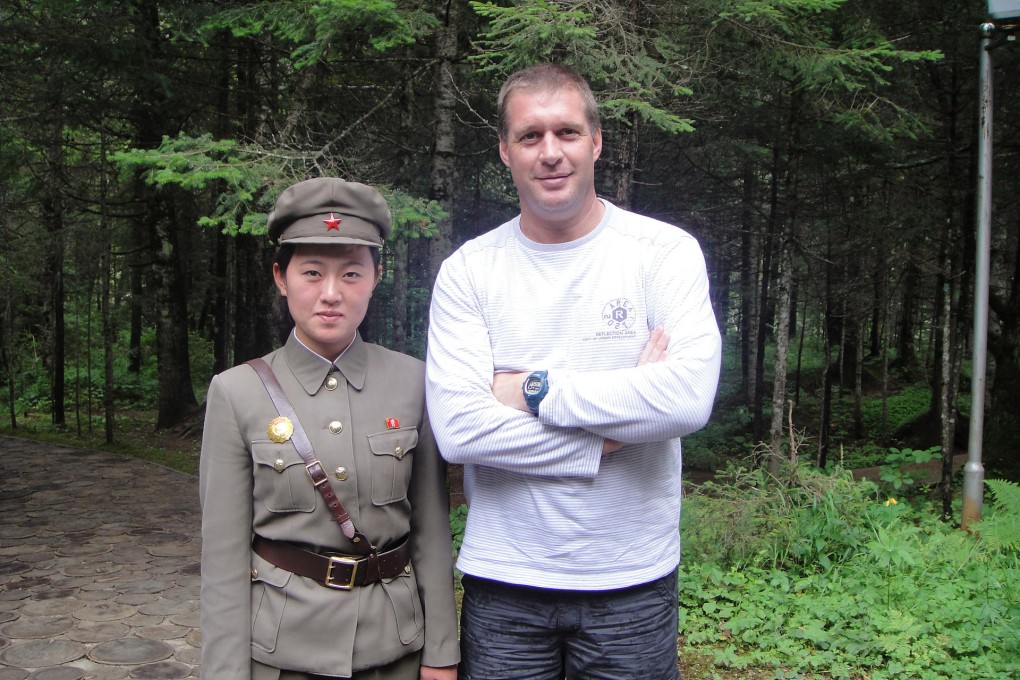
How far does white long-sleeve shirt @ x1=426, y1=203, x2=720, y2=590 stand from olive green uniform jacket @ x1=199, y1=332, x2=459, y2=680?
0.48 feet

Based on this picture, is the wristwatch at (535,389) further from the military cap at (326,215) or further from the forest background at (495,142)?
the forest background at (495,142)

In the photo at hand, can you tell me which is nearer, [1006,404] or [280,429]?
[280,429]

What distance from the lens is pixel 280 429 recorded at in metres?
2.18

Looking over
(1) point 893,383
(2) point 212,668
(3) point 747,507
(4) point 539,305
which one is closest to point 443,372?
(4) point 539,305

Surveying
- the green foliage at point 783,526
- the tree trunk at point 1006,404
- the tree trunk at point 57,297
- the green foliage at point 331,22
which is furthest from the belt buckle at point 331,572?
the tree trunk at point 57,297

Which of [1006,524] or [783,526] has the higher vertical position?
[1006,524]

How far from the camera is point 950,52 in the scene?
31.0 feet

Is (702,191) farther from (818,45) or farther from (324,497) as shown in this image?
(324,497)

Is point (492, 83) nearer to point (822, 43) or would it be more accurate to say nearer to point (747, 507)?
point (822, 43)

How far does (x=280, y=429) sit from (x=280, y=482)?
0.46 feet

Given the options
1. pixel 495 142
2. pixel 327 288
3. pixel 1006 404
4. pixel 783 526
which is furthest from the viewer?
pixel 495 142

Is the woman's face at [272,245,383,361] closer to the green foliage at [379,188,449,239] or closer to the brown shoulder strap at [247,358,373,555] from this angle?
the brown shoulder strap at [247,358,373,555]

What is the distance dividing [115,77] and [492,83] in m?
5.62

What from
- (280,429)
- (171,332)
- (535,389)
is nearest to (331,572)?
(280,429)
